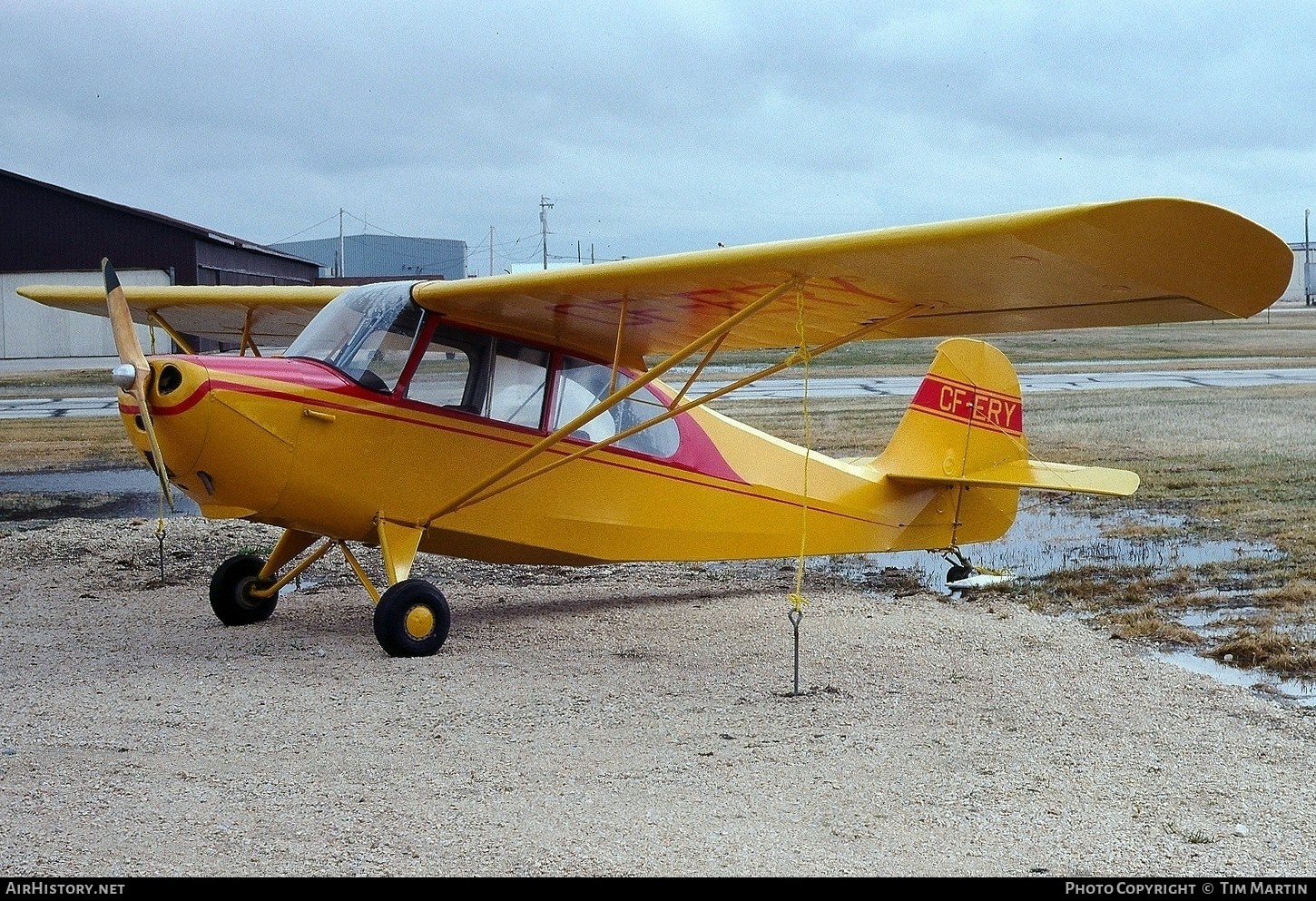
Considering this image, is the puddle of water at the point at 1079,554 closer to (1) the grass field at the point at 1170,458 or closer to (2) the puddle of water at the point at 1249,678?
(1) the grass field at the point at 1170,458

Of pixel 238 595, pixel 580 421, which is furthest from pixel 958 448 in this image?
pixel 238 595

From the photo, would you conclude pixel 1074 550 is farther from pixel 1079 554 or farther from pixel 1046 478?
pixel 1046 478

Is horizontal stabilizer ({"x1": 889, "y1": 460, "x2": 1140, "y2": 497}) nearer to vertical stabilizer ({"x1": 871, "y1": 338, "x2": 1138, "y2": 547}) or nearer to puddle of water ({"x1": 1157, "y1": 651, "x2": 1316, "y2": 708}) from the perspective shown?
vertical stabilizer ({"x1": 871, "y1": 338, "x2": 1138, "y2": 547})

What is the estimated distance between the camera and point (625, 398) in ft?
29.8

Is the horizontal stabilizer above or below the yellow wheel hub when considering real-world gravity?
above

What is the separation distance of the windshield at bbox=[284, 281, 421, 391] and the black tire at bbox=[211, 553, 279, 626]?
5.87 ft

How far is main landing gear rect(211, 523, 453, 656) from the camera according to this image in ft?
26.5

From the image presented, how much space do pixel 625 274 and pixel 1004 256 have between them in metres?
2.31

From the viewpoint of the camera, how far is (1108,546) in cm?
1158

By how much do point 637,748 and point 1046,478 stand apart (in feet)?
17.4

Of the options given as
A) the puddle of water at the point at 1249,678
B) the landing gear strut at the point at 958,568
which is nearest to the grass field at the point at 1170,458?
the puddle of water at the point at 1249,678

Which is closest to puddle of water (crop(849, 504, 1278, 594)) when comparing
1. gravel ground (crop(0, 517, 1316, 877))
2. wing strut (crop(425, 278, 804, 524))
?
gravel ground (crop(0, 517, 1316, 877))

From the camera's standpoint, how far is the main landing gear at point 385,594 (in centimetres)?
806
